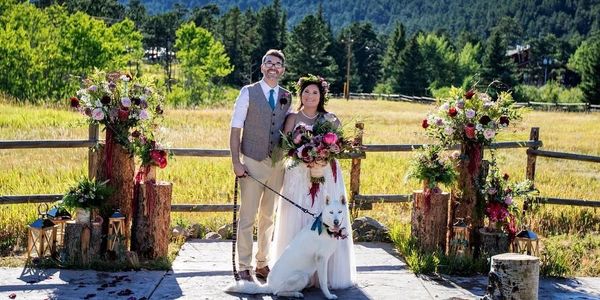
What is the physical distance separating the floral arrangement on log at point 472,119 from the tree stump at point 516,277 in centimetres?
207

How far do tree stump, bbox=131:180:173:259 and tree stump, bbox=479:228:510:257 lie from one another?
327 centimetres

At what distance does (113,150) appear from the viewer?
759 cm

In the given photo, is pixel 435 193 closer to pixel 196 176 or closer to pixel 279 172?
pixel 279 172

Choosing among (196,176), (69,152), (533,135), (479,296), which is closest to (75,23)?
(69,152)

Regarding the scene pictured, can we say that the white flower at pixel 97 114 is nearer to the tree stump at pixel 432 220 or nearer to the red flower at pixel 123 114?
the red flower at pixel 123 114

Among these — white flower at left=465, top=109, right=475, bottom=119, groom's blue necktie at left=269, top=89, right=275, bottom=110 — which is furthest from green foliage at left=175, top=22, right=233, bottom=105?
groom's blue necktie at left=269, top=89, right=275, bottom=110

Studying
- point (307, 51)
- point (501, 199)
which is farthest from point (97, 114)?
point (307, 51)

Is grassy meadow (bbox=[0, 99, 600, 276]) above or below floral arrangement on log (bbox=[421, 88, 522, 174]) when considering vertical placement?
below

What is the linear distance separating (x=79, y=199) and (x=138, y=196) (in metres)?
0.58

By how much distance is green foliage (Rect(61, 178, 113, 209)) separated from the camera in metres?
7.32

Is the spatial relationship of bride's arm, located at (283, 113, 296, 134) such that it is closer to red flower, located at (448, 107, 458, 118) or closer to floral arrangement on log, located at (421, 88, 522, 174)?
floral arrangement on log, located at (421, 88, 522, 174)

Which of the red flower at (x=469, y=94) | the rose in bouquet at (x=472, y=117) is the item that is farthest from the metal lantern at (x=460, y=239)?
the red flower at (x=469, y=94)

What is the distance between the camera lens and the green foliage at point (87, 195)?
24.0ft

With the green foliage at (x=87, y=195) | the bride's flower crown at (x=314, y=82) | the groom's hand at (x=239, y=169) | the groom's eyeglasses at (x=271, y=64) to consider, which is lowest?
the green foliage at (x=87, y=195)
